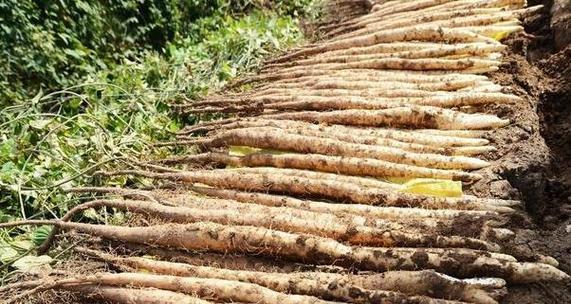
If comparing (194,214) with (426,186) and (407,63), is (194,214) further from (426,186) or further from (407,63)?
(407,63)

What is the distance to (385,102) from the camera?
349 cm

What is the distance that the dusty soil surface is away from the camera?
7.52 feet

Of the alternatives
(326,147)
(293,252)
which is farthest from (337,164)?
(293,252)

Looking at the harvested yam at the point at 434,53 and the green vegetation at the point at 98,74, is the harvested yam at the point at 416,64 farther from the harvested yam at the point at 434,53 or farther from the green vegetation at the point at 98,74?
the green vegetation at the point at 98,74

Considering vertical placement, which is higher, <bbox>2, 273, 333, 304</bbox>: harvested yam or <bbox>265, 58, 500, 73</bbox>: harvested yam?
<bbox>265, 58, 500, 73</bbox>: harvested yam

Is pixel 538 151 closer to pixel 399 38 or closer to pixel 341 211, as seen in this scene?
pixel 341 211

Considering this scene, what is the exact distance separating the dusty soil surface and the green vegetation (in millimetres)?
2217

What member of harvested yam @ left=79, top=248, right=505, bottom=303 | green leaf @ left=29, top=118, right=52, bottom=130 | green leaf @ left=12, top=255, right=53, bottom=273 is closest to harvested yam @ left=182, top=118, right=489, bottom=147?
harvested yam @ left=79, top=248, right=505, bottom=303

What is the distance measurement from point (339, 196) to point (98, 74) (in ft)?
10.1

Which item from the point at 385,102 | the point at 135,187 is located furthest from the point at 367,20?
the point at 135,187

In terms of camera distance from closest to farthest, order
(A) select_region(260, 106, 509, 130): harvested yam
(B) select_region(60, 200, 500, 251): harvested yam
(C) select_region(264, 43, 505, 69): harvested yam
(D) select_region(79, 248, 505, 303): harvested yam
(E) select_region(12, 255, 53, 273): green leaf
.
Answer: (D) select_region(79, 248, 505, 303): harvested yam
(B) select_region(60, 200, 500, 251): harvested yam
(E) select_region(12, 255, 53, 273): green leaf
(A) select_region(260, 106, 509, 130): harvested yam
(C) select_region(264, 43, 505, 69): harvested yam

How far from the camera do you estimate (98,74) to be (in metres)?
4.97

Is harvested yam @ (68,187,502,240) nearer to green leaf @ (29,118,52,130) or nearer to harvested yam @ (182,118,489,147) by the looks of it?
harvested yam @ (182,118,489,147)

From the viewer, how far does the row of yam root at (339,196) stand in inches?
87.3
